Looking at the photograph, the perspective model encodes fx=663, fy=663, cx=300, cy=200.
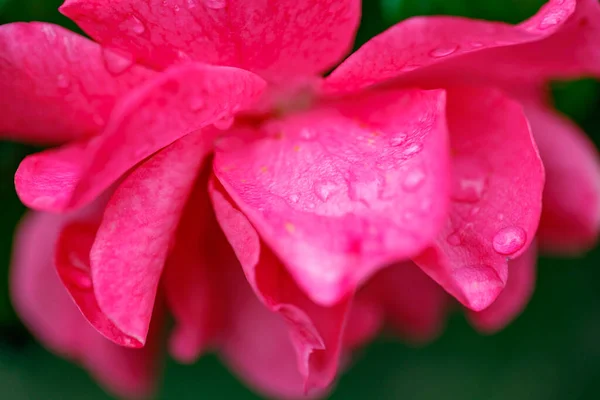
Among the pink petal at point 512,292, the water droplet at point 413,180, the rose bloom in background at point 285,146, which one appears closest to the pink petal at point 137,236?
the rose bloom in background at point 285,146

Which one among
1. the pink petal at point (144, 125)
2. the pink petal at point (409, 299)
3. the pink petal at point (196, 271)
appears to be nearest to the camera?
the pink petal at point (144, 125)

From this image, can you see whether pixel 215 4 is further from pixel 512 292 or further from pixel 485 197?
pixel 512 292

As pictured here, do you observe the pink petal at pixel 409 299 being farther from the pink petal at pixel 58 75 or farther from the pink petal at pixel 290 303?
the pink petal at pixel 58 75

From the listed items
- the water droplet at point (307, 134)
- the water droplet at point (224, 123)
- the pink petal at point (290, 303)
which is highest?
the water droplet at point (224, 123)

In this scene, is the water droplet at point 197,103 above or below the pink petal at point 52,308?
above

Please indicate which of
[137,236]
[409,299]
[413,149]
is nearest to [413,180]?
[413,149]

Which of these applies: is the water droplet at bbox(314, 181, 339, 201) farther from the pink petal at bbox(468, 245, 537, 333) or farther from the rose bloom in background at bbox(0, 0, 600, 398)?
the pink petal at bbox(468, 245, 537, 333)

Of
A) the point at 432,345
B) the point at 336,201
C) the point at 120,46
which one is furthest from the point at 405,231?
the point at 432,345

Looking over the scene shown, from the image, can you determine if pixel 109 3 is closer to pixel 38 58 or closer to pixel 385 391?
pixel 38 58
